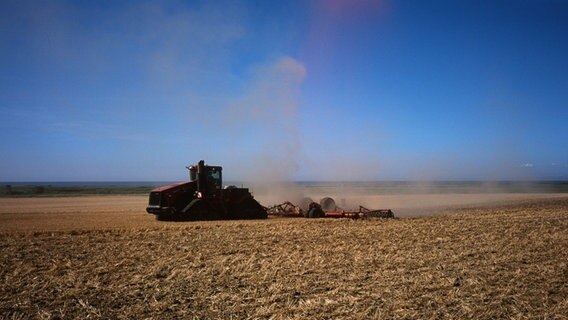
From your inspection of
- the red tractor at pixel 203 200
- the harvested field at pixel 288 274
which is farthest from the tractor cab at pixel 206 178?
the harvested field at pixel 288 274

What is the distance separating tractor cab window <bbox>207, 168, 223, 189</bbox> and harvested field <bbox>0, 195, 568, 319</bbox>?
832cm

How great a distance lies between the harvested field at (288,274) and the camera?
27.8ft

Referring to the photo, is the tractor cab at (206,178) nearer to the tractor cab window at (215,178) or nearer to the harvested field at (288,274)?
the tractor cab window at (215,178)

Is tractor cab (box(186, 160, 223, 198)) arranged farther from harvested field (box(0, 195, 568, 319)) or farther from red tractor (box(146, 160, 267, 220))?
harvested field (box(0, 195, 568, 319))

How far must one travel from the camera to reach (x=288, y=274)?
11.2 meters

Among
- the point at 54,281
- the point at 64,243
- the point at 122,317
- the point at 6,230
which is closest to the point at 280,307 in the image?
the point at 122,317

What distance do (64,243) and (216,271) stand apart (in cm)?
797

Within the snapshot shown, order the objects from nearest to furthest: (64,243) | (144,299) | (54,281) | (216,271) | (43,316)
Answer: (43,316) < (144,299) < (54,281) < (216,271) < (64,243)

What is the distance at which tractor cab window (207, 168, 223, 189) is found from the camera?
2758 centimetres

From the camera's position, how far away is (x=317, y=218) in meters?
27.1

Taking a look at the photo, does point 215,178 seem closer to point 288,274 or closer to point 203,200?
point 203,200

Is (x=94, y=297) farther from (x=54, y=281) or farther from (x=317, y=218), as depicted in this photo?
(x=317, y=218)

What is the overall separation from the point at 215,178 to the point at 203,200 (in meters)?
1.69

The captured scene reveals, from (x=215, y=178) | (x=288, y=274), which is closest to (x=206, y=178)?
(x=215, y=178)
